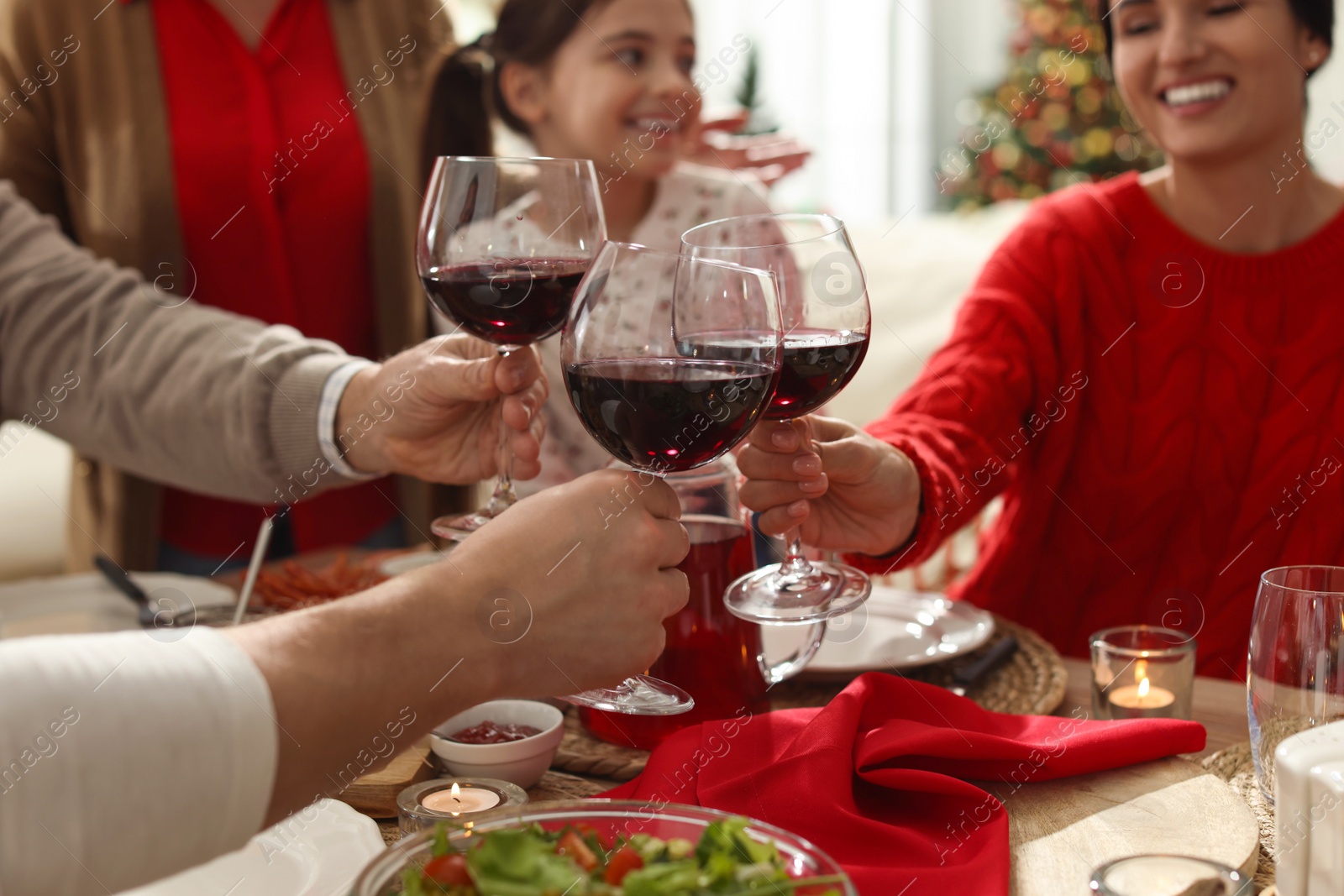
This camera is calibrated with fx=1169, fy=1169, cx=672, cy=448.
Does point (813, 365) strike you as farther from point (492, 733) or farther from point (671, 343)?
point (492, 733)

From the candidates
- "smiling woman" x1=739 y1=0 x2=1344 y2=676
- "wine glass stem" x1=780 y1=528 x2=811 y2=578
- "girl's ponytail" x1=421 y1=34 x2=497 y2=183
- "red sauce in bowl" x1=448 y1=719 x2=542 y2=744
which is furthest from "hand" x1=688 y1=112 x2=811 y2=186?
"red sauce in bowl" x1=448 y1=719 x2=542 y2=744

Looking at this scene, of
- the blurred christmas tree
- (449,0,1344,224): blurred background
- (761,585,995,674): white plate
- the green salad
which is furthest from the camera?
(449,0,1344,224): blurred background

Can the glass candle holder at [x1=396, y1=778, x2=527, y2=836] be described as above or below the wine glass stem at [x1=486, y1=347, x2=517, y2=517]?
below

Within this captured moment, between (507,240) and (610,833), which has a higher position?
(507,240)

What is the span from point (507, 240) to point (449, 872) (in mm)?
589

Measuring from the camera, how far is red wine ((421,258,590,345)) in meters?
1.00

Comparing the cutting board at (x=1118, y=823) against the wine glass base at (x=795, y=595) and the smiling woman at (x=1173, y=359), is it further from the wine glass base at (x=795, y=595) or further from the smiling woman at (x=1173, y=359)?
the smiling woman at (x=1173, y=359)

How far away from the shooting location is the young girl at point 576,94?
2111 mm

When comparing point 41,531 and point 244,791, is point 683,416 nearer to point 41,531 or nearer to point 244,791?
point 244,791

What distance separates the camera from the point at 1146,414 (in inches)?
69.6

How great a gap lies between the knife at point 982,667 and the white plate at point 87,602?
0.80 metres

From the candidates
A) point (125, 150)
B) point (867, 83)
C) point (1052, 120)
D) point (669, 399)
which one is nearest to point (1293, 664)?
point (669, 399)

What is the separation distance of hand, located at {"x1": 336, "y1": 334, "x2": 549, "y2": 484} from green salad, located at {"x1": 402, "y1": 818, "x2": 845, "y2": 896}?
20.9 inches

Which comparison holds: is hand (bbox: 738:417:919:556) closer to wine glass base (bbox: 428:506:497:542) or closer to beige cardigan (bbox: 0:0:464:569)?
wine glass base (bbox: 428:506:497:542)
